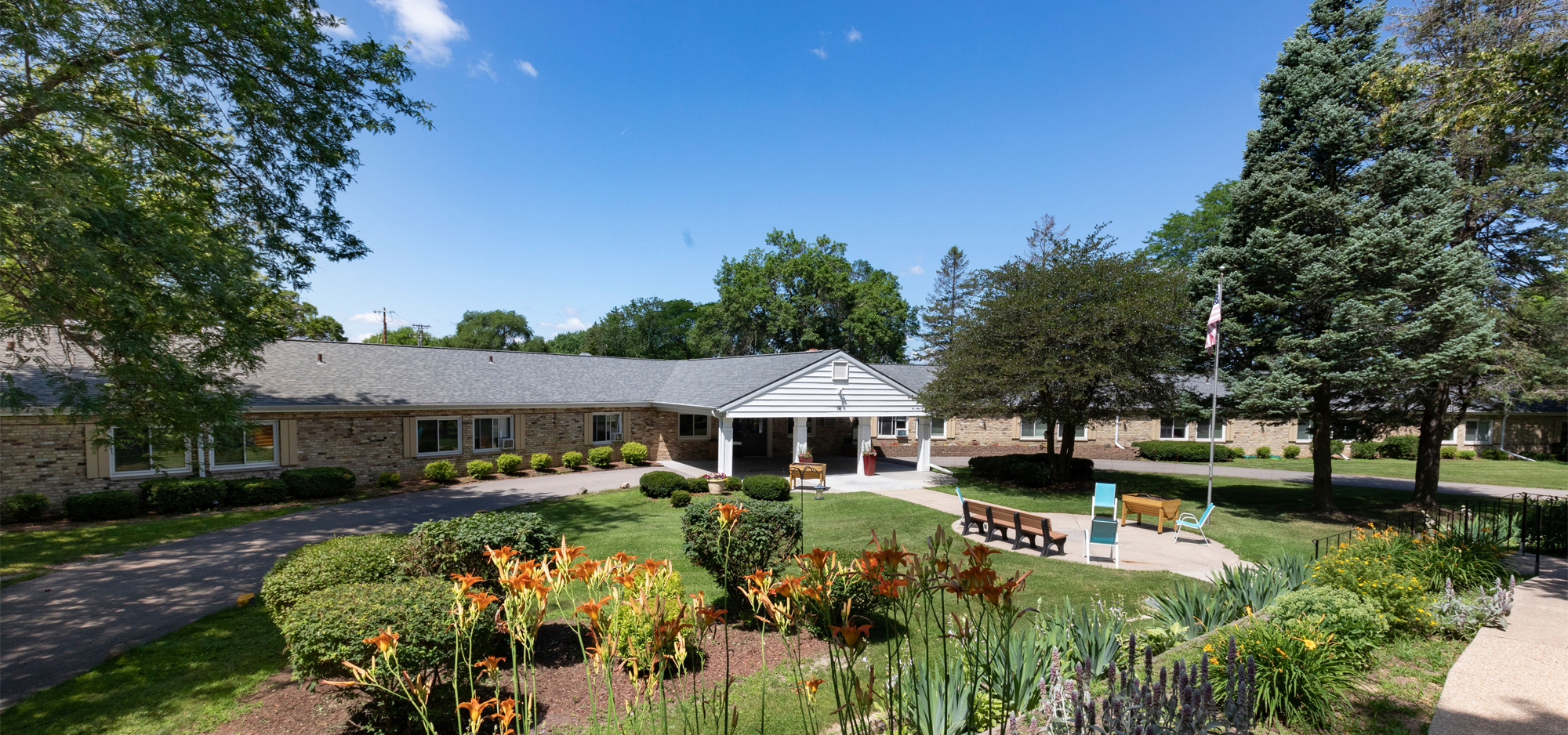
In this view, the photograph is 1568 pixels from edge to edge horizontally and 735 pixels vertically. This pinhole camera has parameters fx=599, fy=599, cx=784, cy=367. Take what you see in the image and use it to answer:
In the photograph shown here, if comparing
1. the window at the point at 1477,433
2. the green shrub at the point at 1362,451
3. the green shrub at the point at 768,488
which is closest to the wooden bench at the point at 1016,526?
the green shrub at the point at 768,488

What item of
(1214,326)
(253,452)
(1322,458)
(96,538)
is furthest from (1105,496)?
(253,452)

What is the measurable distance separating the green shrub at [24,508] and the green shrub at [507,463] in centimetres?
936

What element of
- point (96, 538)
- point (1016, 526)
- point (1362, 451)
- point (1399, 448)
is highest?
point (1016, 526)

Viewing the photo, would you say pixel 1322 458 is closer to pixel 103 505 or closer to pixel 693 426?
pixel 693 426

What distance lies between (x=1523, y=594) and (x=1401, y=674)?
13.5 ft

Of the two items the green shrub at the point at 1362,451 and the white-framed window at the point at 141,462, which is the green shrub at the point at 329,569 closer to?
the white-framed window at the point at 141,462

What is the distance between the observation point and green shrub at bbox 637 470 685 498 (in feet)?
51.8

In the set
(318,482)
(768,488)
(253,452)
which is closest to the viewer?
(768,488)

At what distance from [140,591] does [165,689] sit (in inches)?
167

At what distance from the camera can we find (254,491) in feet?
48.3

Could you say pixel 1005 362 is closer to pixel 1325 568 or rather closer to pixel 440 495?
pixel 1325 568

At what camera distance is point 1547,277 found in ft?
42.7

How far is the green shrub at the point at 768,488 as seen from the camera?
14906 millimetres

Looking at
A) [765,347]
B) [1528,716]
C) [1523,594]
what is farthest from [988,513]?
[765,347]
